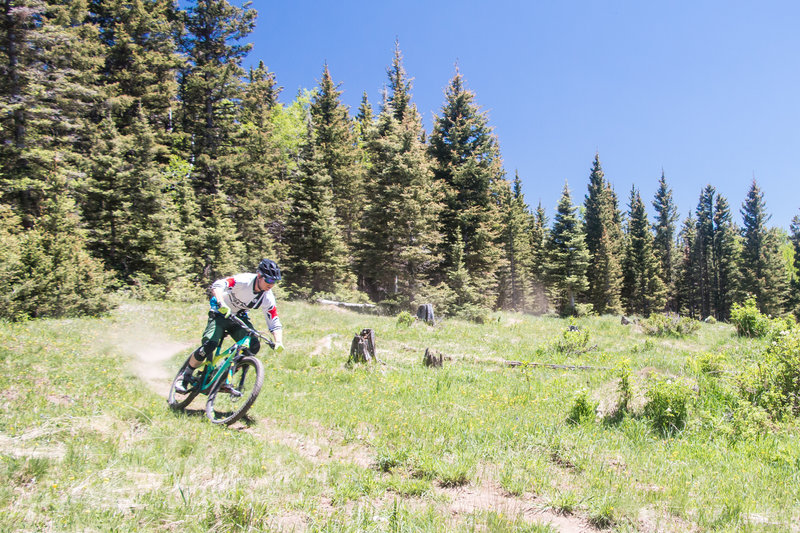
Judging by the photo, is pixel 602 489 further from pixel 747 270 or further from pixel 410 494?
pixel 747 270

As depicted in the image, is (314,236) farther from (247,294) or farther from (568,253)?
(568,253)

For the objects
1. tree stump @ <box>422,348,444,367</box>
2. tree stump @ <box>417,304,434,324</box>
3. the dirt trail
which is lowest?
the dirt trail

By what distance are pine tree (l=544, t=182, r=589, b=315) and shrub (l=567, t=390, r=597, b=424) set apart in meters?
34.3

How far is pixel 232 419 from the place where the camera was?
19.8 ft

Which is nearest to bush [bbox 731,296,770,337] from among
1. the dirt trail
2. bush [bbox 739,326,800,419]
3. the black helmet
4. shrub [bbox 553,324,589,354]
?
shrub [bbox 553,324,589,354]

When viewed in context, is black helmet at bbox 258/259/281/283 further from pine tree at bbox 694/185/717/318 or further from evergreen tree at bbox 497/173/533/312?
pine tree at bbox 694/185/717/318

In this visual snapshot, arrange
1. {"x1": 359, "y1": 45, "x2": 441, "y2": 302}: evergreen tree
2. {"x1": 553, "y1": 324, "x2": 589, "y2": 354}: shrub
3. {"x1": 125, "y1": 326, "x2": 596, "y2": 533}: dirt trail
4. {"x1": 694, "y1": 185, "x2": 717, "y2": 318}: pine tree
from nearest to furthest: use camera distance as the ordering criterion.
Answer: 1. {"x1": 125, "y1": 326, "x2": 596, "y2": 533}: dirt trail
2. {"x1": 553, "y1": 324, "x2": 589, "y2": 354}: shrub
3. {"x1": 359, "y1": 45, "x2": 441, "y2": 302}: evergreen tree
4. {"x1": 694, "y1": 185, "x2": 717, "y2": 318}: pine tree

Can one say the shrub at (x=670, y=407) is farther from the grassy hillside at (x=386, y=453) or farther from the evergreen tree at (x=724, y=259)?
the evergreen tree at (x=724, y=259)

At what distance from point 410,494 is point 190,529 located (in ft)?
7.30

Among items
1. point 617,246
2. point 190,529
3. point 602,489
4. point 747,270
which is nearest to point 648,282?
point 617,246

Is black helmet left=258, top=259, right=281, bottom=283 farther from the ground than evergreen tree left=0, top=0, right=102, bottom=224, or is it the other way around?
evergreen tree left=0, top=0, right=102, bottom=224

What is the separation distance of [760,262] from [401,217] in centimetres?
5393

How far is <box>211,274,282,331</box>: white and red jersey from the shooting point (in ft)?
21.9

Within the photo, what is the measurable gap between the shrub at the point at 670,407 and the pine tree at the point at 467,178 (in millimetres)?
20004
